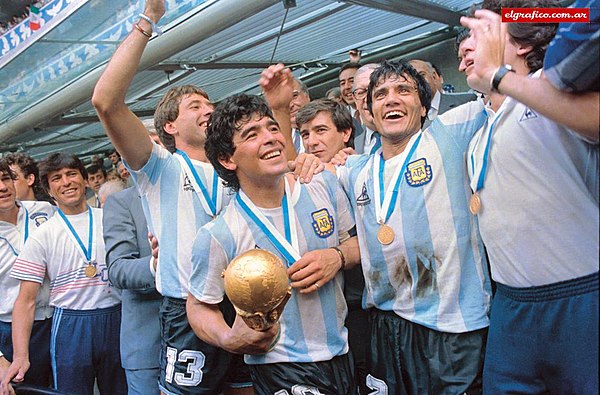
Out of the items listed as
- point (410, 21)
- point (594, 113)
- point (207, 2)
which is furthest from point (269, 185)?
point (410, 21)

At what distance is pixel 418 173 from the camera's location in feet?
6.92

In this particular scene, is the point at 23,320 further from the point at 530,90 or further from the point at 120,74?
the point at 530,90

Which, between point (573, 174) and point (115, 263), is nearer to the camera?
point (573, 174)

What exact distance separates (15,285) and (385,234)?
2.79 metres

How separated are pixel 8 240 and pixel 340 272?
8.89 feet

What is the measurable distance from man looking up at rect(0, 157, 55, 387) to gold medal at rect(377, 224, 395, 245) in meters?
2.40

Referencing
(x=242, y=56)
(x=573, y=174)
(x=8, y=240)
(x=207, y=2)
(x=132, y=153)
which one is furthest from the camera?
(x=242, y=56)

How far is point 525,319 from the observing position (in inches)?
63.9

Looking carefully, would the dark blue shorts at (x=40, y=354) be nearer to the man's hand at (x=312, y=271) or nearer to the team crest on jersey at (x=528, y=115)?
the man's hand at (x=312, y=271)

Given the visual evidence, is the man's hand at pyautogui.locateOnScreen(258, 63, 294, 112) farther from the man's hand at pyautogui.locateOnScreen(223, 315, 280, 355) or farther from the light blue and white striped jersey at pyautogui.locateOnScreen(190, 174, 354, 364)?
the man's hand at pyautogui.locateOnScreen(223, 315, 280, 355)

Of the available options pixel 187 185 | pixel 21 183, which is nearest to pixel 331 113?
pixel 187 185

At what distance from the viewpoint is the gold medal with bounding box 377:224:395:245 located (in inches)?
83.0

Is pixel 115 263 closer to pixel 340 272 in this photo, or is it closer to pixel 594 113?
pixel 340 272

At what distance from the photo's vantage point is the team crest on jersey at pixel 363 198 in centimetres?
222
